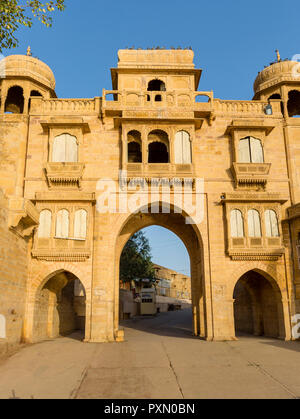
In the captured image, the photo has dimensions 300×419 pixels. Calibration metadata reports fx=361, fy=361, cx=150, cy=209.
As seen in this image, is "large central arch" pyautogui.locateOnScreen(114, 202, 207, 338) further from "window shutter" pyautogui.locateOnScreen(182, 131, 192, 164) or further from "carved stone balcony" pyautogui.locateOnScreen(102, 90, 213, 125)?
"carved stone balcony" pyautogui.locateOnScreen(102, 90, 213, 125)

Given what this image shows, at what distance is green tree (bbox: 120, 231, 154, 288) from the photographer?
40781mm

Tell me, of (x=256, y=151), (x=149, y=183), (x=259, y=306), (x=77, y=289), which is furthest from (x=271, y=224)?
(x=77, y=289)

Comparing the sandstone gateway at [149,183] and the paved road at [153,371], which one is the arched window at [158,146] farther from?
the paved road at [153,371]

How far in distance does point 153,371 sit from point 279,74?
18.0 metres

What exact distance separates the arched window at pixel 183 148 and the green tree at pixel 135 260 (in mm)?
23145

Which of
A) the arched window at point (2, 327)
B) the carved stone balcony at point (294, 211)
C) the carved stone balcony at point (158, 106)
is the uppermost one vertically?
the carved stone balcony at point (158, 106)

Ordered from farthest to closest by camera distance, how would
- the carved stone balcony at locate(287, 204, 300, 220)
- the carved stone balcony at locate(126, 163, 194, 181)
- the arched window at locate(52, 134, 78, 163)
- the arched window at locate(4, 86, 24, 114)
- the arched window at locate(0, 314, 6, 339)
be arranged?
the arched window at locate(4, 86, 24, 114) → the arched window at locate(52, 134, 78, 163) → the carved stone balcony at locate(126, 163, 194, 181) → the carved stone balcony at locate(287, 204, 300, 220) → the arched window at locate(0, 314, 6, 339)

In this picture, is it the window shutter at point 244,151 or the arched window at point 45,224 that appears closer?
the arched window at point 45,224

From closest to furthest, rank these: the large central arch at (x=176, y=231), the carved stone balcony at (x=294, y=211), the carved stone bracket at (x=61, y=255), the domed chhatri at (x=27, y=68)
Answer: the carved stone bracket at (x=61, y=255) → the carved stone balcony at (x=294, y=211) → the domed chhatri at (x=27, y=68) → the large central arch at (x=176, y=231)

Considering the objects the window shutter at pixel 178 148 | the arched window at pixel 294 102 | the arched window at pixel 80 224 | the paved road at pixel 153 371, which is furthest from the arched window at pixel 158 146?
the paved road at pixel 153 371

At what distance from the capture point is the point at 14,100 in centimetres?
2288

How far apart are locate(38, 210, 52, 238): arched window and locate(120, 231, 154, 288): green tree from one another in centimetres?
2329

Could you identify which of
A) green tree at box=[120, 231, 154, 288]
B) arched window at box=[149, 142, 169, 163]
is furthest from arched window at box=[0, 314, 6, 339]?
green tree at box=[120, 231, 154, 288]

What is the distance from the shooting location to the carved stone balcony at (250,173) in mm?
18406
